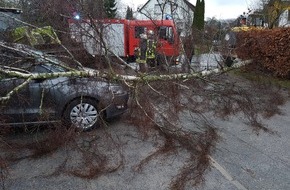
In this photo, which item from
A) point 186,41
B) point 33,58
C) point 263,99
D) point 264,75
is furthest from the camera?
point 264,75

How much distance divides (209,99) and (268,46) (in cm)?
594

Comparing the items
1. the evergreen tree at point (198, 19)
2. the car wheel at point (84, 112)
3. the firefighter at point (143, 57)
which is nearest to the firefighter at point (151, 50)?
the firefighter at point (143, 57)

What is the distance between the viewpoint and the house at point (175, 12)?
5.61 m

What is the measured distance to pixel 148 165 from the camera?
477 cm

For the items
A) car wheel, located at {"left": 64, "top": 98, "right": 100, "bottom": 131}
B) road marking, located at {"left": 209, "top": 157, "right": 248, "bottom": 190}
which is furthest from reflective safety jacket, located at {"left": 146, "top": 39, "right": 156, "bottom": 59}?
road marking, located at {"left": 209, "top": 157, "right": 248, "bottom": 190}

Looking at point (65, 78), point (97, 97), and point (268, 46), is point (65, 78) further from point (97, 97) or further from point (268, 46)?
point (268, 46)

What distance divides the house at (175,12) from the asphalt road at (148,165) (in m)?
2.05

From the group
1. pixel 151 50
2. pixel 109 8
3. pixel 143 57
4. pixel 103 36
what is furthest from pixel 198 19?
pixel 103 36

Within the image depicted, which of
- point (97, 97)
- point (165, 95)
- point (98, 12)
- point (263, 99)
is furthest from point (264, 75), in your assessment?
point (98, 12)

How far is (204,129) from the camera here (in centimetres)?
599

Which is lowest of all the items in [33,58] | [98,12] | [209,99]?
[209,99]

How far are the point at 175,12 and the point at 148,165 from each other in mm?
2747

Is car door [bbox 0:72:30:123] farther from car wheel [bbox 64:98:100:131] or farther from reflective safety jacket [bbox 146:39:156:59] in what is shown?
reflective safety jacket [bbox 146:39:156:59]

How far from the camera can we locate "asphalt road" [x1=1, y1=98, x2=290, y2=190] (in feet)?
13.9
